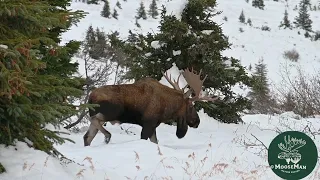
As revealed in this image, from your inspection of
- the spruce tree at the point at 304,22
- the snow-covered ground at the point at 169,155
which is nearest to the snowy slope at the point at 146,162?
the snow-covered ground at the point at 169,155

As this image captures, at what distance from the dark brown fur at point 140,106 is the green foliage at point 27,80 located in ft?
12.0

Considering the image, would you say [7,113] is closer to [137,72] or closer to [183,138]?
[183,138]

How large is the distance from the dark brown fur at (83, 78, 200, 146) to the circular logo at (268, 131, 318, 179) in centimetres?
505

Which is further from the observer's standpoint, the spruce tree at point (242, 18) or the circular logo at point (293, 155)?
the spruce tree at point (242, 18)

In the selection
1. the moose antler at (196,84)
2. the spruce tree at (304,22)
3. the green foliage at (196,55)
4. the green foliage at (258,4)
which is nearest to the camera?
the moose antler at (196,84)

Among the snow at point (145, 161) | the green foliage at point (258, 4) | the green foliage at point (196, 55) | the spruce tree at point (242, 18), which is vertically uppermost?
the snow at point (145, 161)

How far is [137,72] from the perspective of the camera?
12.0 metres

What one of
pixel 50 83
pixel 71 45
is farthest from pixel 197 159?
pixel 50 83

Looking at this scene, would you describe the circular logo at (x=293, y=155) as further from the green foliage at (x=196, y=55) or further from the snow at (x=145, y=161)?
the green foliage at (x=196, y=55)

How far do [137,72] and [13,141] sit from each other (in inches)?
299

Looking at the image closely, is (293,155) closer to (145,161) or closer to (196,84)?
(145,161)

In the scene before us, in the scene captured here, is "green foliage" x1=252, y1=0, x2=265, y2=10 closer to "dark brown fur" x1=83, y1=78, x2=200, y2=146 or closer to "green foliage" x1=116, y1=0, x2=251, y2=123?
"green foliage" x1=116, y1=0, x2=251, y2=123

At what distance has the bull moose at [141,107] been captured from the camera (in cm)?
856

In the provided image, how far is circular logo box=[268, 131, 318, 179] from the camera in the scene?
383 cm
